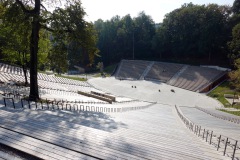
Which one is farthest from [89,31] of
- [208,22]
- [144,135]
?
[208,22]

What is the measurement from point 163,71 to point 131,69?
31.8 ft

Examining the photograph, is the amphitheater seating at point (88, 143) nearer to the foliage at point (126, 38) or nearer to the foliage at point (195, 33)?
the foliage at point (195, 33)

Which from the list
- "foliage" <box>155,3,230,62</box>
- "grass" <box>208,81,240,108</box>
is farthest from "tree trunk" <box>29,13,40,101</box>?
"foliage" <box>155,3,230,62</box>

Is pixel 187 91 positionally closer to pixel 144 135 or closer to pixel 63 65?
pixel 63 65

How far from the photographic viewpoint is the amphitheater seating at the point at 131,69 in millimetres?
54312

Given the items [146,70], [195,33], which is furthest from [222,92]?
[195,33]

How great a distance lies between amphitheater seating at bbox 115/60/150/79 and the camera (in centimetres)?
5431

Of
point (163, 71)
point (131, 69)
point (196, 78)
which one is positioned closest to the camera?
point (196, 78)

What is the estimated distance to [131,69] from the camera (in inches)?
2272

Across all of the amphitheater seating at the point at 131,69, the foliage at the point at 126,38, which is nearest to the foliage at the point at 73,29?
the amphitheater seating at the point at 131,69

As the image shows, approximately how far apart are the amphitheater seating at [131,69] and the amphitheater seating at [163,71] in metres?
2.84

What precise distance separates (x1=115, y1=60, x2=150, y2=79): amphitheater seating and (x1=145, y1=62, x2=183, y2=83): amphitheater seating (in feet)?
9.32

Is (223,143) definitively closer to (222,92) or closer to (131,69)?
(222,92)

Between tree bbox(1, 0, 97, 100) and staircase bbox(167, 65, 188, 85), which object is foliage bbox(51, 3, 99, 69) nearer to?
tree bbox(1, 0, 97, 100)
